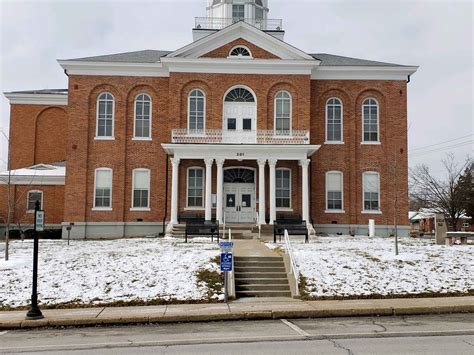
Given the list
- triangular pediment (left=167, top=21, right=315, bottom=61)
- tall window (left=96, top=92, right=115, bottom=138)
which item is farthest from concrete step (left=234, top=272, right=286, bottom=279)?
tall window (left=96, top=92, right=115, bottom=138)

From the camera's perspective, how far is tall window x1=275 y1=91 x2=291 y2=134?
1206 inches

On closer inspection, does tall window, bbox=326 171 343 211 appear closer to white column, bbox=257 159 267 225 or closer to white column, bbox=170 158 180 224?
white column, bbox=257 159 267 225

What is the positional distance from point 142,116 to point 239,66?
673 cm

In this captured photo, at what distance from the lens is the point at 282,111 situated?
30.8 m

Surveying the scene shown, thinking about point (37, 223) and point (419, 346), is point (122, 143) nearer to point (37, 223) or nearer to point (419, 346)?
point (37, 223)

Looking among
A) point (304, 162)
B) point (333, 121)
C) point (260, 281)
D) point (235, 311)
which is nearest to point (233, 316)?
point (235, 311)

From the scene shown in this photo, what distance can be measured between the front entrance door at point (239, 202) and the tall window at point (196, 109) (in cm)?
403

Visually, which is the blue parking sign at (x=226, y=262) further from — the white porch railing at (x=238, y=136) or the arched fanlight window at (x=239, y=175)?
the arched fanlight window at (x=239, y=175)

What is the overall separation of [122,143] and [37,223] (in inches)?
732

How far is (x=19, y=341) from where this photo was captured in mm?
10469

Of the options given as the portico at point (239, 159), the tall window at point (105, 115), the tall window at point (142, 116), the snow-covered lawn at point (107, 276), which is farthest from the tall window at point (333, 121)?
the snow-covered lawn at point (107, 276)

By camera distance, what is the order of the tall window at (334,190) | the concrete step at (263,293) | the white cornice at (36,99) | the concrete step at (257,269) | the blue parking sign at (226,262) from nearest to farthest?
1. the blue parking sign at (226,262)
2. the concrete step at (263,293)
3. the concrete step at (257,269)
4. the tall window at (334,190)
5. the white cornice at (36,99)

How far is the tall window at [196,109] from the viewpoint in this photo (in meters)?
30.5

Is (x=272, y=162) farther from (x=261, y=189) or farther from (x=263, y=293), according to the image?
(x=263, y=293)
